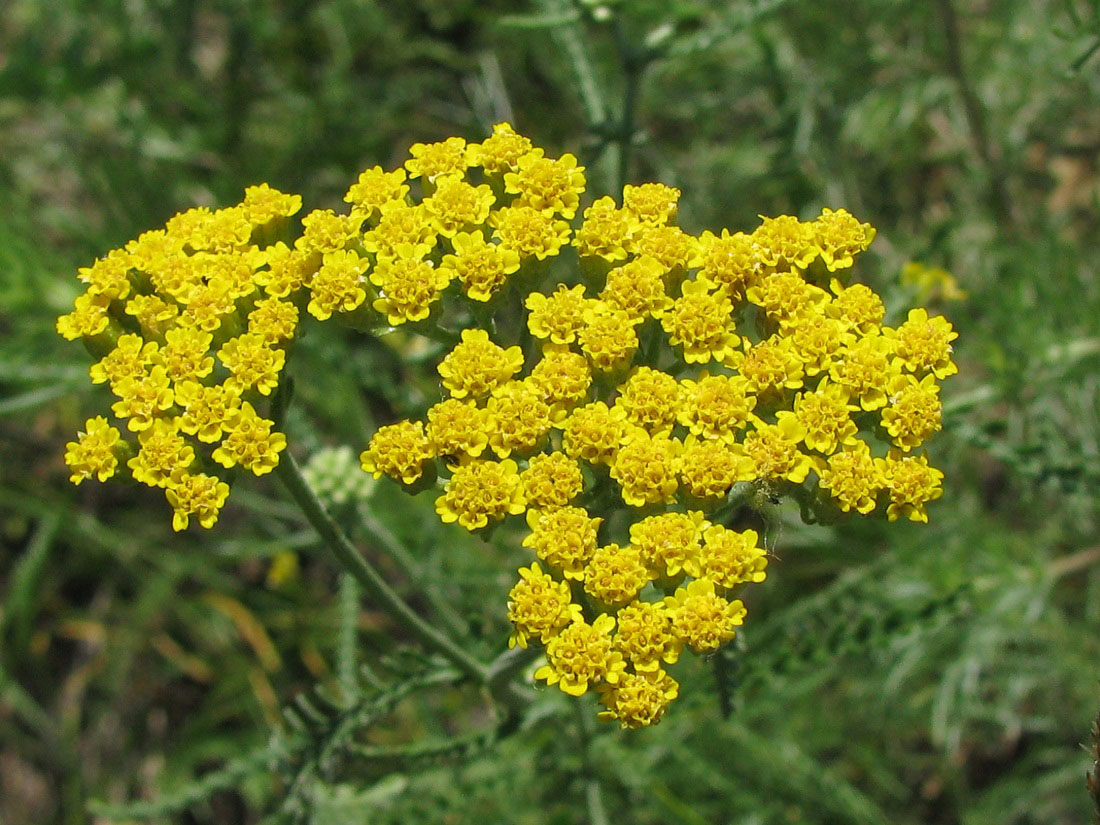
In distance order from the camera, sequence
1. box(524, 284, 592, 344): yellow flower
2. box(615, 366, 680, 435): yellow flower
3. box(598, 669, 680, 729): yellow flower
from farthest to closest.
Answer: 1. box(524, 284, 592, 344): yellow flower
2. box(615, 366, 680, 435): yellow flower
3. box(598, 669, 680, 729): yellow flower

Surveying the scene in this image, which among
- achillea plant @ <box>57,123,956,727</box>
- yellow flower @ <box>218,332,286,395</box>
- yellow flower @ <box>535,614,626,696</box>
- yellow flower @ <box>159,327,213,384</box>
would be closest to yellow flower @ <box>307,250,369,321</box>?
achillea plant @ <box>57,123,956,727</box>


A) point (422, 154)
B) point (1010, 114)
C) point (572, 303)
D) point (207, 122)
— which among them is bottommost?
point (572, 303)

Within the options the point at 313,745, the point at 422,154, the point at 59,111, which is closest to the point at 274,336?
the point at 422,154

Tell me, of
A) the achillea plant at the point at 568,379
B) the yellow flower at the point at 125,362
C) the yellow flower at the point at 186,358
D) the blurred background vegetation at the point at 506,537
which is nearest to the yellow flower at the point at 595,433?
→ the achillea plant at the point at 568,379

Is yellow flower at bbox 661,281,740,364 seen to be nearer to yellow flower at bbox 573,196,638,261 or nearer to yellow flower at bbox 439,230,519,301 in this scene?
yellow flower at bbox 573,196,638,261

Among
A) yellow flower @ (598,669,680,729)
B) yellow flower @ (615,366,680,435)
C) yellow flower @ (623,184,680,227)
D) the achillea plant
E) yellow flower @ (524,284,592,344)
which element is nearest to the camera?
yellow flower @ (598,669,680,729)

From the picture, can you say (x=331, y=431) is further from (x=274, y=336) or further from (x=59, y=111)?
(x=274, y=336)
